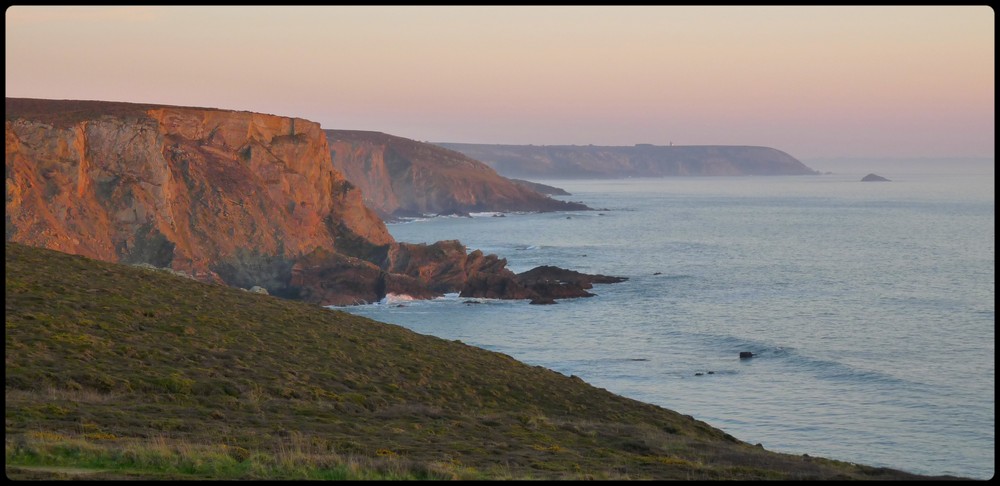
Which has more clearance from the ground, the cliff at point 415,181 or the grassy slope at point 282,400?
the cliff at point 415,181

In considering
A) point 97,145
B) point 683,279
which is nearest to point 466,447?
point 97,145

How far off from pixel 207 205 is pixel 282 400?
42484 mm

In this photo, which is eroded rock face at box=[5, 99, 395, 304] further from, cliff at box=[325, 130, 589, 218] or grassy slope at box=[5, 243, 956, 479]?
cliff at box=[325, 130, 589, 218]

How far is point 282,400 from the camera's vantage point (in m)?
23.1

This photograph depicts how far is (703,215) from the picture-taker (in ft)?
490

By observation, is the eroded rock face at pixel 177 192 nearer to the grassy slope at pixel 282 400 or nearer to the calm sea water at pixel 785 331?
the calm sea water at pixel 785 331

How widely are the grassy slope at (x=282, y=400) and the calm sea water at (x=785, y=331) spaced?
6960 mm

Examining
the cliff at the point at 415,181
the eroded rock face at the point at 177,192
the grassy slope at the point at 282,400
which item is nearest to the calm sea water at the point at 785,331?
the grassy slope at the point at 282,400

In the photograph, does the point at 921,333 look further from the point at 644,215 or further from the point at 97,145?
the point at 644,215

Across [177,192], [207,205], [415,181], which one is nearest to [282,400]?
[207,205]

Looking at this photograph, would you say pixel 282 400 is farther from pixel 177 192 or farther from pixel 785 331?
pixel 177 192

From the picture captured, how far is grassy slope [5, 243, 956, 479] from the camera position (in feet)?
54.0

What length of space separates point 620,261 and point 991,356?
42.9 meters

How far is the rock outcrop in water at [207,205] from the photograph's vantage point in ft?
186
